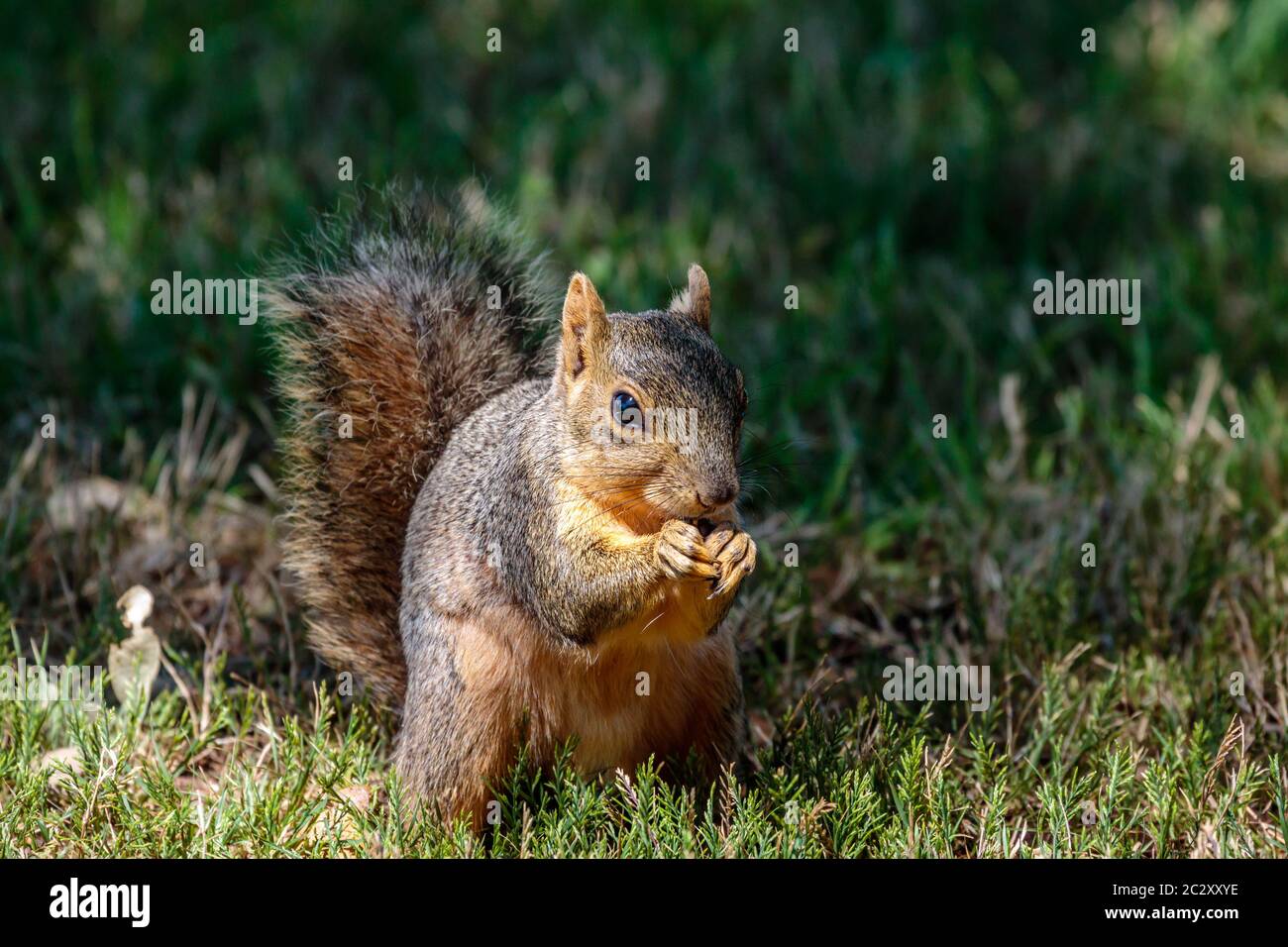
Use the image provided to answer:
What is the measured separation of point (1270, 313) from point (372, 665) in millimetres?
2478

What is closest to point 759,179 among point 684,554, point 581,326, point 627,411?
point 581,326

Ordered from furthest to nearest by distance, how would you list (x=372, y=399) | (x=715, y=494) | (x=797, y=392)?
1. (x=797, y=392)
2. (x=372, y=399)
3. (x=715, y=494)

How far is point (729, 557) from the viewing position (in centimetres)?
224

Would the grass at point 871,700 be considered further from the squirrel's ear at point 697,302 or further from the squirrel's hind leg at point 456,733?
the squirrel's ear at point 697,302

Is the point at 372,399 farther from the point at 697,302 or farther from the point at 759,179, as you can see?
the point at 759,179

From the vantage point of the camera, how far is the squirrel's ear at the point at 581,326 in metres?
2.36

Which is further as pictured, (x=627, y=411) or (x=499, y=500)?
(x=499, y=500)

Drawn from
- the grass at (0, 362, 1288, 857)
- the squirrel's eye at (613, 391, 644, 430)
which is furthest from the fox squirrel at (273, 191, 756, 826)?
the grass at (0, 362, 1288, 857)

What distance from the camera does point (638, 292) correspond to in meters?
3.99

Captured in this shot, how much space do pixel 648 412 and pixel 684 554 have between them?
21 centimetres

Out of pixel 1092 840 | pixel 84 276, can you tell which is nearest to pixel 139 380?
pixel 84 276

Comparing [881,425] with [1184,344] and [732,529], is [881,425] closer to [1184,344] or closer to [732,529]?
[1184,344]

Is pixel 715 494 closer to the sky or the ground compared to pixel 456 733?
closer to the sky

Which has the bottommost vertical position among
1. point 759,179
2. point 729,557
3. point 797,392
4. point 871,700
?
point 871,700
